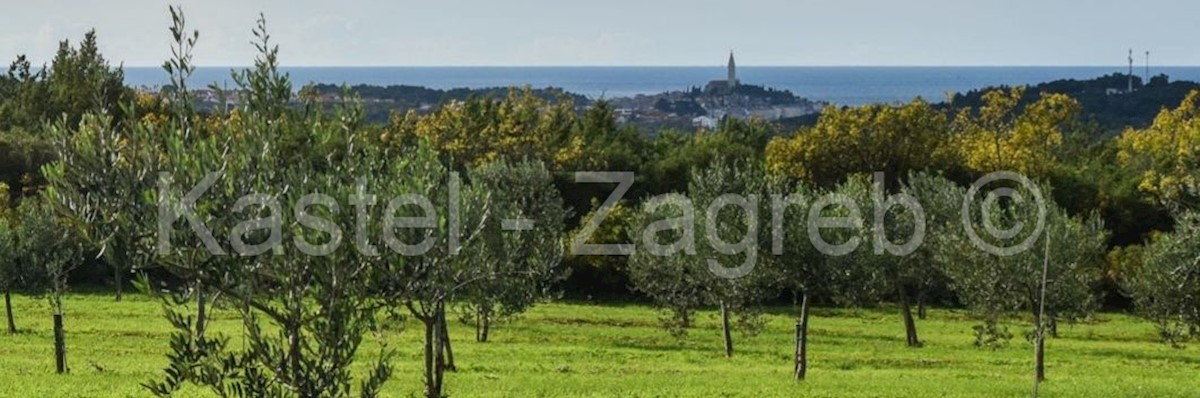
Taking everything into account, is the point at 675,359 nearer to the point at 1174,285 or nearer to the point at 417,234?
the point at 1174,285

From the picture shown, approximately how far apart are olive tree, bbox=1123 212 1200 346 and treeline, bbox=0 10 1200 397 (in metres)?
0.17

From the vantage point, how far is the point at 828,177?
262 feet

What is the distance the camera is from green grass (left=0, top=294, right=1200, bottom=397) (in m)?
34.1

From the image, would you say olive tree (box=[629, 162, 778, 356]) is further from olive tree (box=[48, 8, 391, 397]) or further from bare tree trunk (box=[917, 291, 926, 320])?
olive tree (box=[48, 8, 391, 397])

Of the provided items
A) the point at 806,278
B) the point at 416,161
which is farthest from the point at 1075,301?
the point at 416,161

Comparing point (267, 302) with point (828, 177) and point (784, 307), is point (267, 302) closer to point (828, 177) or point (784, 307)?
point (784, 307)

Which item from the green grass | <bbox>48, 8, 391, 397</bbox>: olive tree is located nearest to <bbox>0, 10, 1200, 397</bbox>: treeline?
<bbox>48, 8, 391, 397</bbox>: olive tree

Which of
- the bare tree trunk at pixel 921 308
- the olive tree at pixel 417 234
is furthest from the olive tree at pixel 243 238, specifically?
the bare tree trunk at pixel 921 308

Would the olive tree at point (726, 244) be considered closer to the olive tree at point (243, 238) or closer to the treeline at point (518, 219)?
the treeline at point (518, 219)

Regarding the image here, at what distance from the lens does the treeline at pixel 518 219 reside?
1555 cm

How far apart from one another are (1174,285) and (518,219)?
70.7ft

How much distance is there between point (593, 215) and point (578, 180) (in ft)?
34.1

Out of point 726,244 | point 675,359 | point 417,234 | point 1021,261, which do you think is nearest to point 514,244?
point 726,244

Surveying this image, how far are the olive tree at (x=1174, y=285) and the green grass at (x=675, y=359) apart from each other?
6.21 feet
